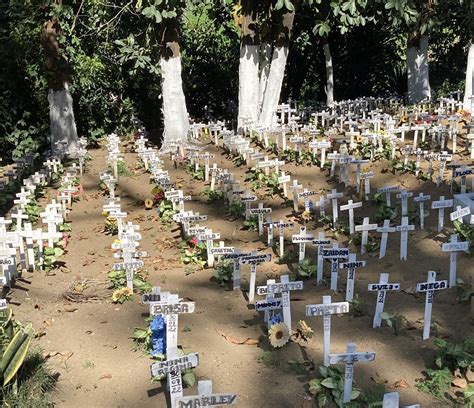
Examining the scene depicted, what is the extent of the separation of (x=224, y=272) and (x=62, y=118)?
775 centimetres

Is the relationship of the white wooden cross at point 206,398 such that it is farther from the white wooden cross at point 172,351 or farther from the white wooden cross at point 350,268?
the white wooden cross at point 350,268

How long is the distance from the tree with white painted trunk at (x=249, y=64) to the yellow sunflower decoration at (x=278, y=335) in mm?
7753

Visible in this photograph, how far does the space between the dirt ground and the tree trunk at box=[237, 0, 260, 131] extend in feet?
15.9

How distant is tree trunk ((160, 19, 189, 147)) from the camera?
11.5m

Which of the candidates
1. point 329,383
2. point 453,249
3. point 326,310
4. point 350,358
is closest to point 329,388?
point 329,383

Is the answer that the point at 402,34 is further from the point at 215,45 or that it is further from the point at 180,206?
the point at 180,206

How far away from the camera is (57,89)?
470 inches

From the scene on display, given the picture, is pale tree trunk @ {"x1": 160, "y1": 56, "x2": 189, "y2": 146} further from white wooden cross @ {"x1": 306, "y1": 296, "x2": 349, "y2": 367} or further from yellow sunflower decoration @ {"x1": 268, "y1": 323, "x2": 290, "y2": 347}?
white wooden cross @ {"x1": 306, "y1": 296, "x2": 349, "y2": 367}

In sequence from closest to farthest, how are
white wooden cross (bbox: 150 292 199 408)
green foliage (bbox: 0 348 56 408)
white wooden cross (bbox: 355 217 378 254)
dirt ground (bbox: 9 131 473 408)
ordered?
white wooden cross (bbox: 150 292 199 408) < green foliage (bbox: 0 348 56 408) < dirt ground (bbox: 9 131 473 408) < white wooden cross (bbox: 355 217 378 254)

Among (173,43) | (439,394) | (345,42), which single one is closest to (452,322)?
(439,394)

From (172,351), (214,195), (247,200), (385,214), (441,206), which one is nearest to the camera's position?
(172,351)

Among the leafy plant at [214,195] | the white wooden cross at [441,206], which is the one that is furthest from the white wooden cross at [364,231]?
the leafy plant at [214,195]

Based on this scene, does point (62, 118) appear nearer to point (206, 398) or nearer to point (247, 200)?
point (247, 200)

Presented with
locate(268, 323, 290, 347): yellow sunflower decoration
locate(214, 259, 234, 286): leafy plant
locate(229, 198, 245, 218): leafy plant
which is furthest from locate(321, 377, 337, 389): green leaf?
locate(229, 198, 245, 218): leafy plant
